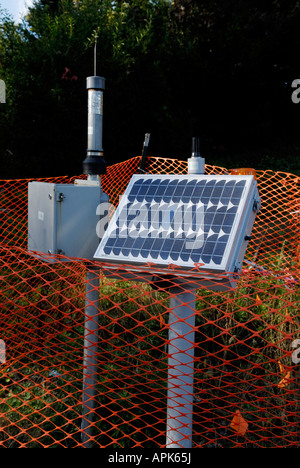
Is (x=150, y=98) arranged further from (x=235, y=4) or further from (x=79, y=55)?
(x=235, y=4)

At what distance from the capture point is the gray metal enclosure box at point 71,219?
2498mm

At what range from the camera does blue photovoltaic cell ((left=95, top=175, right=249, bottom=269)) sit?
2100mm

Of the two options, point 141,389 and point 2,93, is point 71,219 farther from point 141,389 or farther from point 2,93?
point 2,93

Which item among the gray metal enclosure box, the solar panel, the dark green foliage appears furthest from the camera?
the dark green foliage

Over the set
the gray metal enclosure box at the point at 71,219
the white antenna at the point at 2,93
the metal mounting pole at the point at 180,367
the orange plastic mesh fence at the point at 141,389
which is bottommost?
the orange plastic mesh fence at the point at 141,389

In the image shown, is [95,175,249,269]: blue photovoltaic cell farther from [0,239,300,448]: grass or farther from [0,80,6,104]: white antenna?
[0,80,6,104]: white antenna

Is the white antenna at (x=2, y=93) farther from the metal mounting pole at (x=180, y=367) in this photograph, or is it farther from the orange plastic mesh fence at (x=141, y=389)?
the metal mounting pole at (x=180, y=367)

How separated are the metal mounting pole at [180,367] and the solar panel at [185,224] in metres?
0.19

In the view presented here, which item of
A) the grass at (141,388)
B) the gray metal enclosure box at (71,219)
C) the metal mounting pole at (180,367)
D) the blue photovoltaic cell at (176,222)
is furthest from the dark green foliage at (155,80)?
the metal mounting pole at (180,367)

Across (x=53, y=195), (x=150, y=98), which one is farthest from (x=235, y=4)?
(x=53, y=195)

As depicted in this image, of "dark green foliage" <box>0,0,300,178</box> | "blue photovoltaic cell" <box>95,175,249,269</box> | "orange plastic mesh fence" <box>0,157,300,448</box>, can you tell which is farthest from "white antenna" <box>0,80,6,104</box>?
"blue photovoltaic cell" <box>95,175,249,269</box>

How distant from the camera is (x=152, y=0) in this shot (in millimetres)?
10375

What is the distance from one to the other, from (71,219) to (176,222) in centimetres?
58

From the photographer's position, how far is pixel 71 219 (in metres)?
2.51
